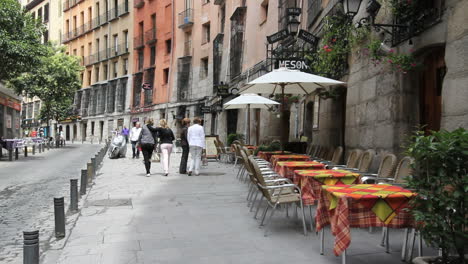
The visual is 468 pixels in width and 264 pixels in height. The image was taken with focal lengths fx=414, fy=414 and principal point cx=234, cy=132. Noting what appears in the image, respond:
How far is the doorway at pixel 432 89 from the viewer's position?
682 centimetres

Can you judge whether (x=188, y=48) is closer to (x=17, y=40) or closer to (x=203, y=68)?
(x=203, y=68)

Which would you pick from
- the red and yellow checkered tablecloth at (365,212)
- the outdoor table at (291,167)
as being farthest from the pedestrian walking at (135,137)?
the red and yellow checkered tablecloth at (365,212)

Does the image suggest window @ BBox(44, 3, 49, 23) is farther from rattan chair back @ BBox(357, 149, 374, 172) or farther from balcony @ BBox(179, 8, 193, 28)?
rattan chair back @ BBox(357, 149, 374, 172)

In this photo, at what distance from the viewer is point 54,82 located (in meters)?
27.7

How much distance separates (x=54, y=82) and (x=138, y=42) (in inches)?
516

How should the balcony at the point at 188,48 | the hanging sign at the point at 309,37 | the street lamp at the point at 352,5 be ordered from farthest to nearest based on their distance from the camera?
the balcony at the point at 188,48, the hanging sign at the point at 309,37, the street lamp at the point at 352,5

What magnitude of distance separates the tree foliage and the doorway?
23458 mm

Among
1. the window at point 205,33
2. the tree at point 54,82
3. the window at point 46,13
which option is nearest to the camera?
the tree at point 54,82

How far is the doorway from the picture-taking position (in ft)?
22.4

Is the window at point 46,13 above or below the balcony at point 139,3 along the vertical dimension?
above

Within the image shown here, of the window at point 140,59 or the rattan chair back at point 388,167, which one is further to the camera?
the window at point 140,59

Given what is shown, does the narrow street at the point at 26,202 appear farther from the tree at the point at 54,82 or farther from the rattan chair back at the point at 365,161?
the tree at the point at 54,82

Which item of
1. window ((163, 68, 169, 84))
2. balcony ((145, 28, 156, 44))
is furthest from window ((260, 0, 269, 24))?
balcony ((145, 28, 156, 44))

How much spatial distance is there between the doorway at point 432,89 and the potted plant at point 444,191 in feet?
13.6
